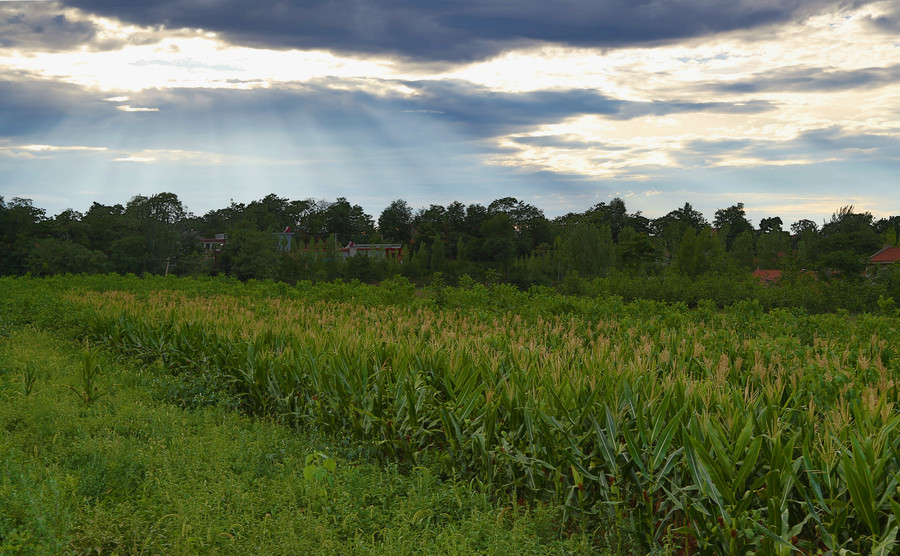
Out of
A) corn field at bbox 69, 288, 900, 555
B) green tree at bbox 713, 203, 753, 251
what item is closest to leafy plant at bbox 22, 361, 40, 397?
corn field at bbox 69, 288, 900, 555

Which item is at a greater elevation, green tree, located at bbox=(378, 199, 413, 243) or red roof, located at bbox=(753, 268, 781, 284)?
green tree, located at bbox=(378, 199, 413, 243)

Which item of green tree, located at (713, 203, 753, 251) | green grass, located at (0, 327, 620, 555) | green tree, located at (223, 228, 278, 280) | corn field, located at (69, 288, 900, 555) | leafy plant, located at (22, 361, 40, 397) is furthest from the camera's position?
green tree, located at (713, 203, 753, 251)

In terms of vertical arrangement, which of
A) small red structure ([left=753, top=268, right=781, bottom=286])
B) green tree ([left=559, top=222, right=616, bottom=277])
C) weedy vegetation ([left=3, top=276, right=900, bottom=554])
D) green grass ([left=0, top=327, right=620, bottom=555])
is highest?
green tree ([left=559, top=222, right=616, bottom=277])

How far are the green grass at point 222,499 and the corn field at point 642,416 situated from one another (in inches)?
11.2

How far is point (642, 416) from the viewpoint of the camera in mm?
3627

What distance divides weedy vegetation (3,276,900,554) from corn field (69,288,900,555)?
2 cm

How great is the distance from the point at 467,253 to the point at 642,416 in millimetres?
33138

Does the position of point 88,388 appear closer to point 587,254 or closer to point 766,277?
point 587,254

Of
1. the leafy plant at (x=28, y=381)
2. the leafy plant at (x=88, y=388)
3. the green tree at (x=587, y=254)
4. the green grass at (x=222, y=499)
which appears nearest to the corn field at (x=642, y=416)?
the green grass at (x=222, y=499)

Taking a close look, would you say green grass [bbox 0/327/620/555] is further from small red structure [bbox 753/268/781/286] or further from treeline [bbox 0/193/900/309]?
small red structure [bbox 753/268/781/286]

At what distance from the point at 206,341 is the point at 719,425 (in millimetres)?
6548

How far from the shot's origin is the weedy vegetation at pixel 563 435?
3113mm

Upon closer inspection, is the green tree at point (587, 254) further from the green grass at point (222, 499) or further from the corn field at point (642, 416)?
the green grass at point (222, 499)

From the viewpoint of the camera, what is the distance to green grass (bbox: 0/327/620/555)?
354 centimetres
